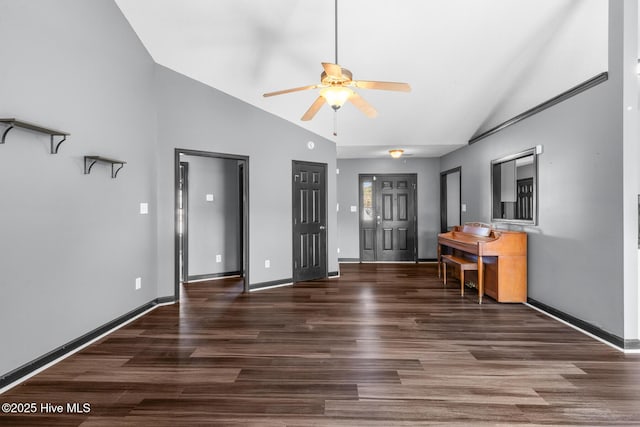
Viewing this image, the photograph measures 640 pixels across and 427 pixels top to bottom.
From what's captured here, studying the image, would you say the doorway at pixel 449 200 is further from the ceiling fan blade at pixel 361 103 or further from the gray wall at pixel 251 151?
the ceiling fan blade at pixel 361 103

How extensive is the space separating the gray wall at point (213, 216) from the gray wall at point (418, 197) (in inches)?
103

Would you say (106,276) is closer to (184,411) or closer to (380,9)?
(184,411)

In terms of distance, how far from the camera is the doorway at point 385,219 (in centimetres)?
789

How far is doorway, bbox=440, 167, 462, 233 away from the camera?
7656 mm

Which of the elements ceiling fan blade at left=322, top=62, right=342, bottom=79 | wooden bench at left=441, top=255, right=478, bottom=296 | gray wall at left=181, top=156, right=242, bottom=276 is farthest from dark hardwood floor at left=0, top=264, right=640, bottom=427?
ceiling fan blade at left=322, top=62, right=342, bottom=79

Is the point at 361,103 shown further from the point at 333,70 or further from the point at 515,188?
the point at 515,188

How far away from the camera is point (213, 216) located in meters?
5.96

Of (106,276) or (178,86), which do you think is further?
(178,86)

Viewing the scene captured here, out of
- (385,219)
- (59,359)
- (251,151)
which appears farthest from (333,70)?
(385,219)

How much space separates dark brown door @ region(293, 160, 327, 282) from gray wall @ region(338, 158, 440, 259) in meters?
1.88

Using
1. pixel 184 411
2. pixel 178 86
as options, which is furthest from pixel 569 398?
pixel 178 86

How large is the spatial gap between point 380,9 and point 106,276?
3737mm

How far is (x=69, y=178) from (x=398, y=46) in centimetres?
355

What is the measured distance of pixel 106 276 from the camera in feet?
11.0
